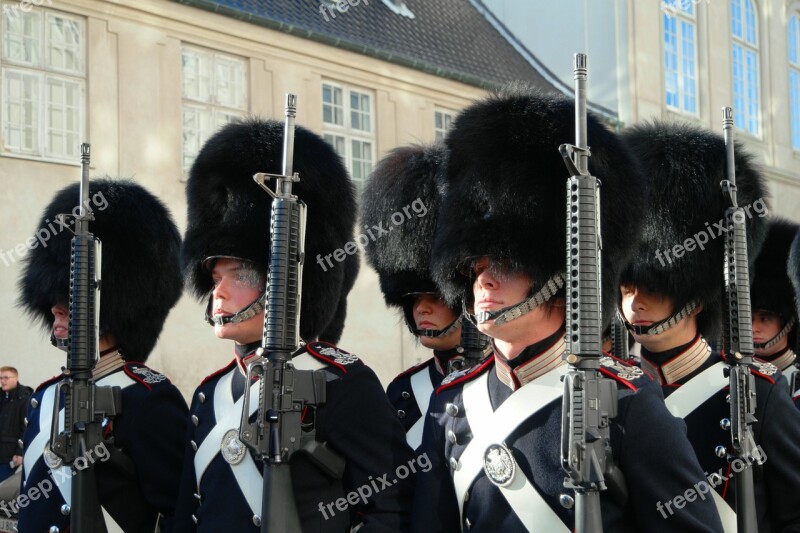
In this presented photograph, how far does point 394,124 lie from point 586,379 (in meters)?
13.1

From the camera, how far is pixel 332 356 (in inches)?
140

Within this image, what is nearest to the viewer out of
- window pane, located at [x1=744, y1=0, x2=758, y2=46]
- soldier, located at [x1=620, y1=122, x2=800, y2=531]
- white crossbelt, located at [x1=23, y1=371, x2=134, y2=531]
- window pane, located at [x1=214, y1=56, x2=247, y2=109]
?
soldier, located at [x1=620, y1=122, x2=800, y2=531]

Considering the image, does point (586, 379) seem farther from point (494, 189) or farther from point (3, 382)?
point (3, 382)

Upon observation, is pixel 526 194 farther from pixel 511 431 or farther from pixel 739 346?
pixel 739 346

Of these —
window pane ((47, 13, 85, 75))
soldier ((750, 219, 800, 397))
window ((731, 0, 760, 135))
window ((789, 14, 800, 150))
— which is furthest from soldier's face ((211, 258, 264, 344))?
window ((789, 14, 800, 150))

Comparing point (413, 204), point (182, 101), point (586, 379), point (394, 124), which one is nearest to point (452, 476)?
point (586, 379)

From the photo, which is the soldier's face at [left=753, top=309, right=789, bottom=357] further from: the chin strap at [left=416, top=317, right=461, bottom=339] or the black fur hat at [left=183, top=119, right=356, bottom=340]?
the black fur hat at [left=183, top=119, right=356, bottom=340]

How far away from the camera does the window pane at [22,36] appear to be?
11617mm

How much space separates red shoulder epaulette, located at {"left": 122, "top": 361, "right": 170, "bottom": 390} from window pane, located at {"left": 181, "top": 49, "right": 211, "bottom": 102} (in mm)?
9041

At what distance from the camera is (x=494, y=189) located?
3.23m

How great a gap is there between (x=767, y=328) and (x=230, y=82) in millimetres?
9186

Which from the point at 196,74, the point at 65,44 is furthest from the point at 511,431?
the point at 196,74

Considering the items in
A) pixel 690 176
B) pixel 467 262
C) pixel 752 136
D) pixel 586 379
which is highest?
pixel 752 136

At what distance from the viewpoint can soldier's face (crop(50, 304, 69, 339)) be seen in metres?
4.82
